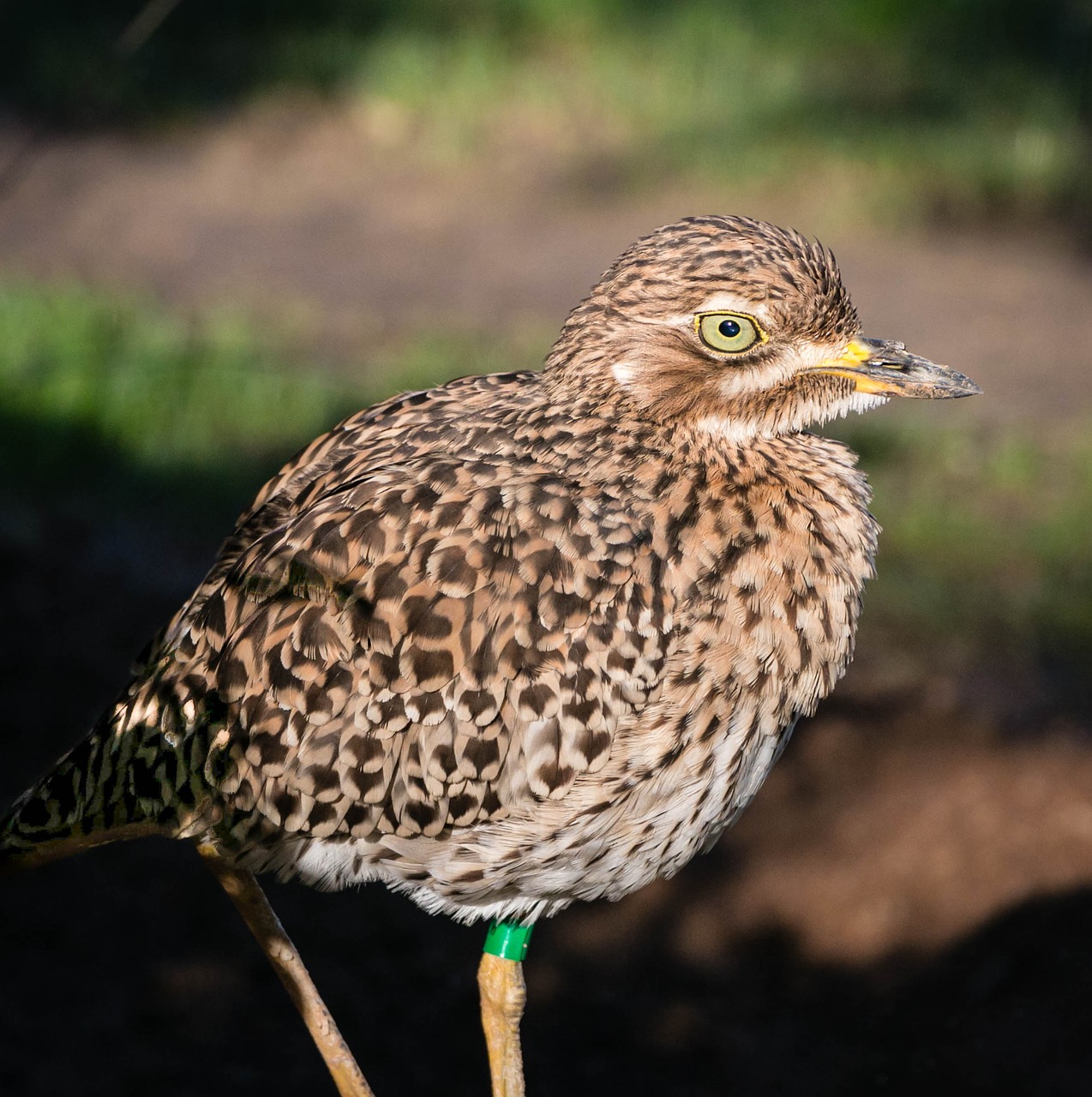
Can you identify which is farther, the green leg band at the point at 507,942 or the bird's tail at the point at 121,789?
the green leg band at the point at 507,942

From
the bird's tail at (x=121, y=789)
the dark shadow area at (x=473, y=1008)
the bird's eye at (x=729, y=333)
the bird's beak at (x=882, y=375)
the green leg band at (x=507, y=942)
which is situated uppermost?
the bird's eye at (x=729, y=333)

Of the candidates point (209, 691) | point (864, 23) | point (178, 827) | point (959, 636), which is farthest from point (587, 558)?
point (864, 23)

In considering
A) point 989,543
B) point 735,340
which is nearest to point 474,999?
point 735,340

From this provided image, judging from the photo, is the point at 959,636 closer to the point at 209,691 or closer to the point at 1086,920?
the point at 1086,920

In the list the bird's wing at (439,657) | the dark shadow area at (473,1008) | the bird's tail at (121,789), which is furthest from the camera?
the dark shadow area at (473,1008)

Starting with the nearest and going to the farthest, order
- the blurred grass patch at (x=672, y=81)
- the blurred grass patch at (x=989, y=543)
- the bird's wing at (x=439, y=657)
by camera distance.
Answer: the bird's wing at (x=439, y=657)
the blurred grass patch at (x=989, y=543)
the blurred grass patch at (x=672, y=81)

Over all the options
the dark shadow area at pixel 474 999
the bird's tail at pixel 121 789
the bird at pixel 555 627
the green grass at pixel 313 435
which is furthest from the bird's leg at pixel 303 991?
the green grass at pixel 313 435

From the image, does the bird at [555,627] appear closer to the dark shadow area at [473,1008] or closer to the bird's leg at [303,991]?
the bird's leg at [303,991]

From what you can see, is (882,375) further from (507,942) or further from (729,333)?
A: (507,942)
